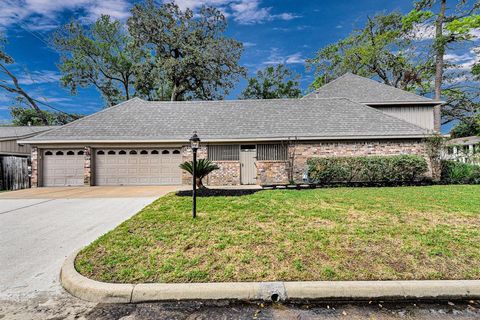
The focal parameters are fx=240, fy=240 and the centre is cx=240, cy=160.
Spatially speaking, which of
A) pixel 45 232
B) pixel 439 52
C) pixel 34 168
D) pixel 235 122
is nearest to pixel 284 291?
pixel 45 232

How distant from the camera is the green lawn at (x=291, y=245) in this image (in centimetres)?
303

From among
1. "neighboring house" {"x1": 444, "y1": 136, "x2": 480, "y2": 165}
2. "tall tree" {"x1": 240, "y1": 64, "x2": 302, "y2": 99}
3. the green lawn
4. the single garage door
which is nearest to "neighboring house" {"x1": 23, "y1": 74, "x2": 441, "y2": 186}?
the single garage door

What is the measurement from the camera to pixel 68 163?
42.0 feet

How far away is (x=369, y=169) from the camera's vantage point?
1072cm

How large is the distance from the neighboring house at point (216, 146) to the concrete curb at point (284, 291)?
9.80 meters

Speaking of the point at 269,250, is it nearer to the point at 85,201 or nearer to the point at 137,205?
the point at 137,205

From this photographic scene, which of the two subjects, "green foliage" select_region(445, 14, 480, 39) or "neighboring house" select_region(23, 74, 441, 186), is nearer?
"neighboring house" select_region(23, 74, 441, 186)

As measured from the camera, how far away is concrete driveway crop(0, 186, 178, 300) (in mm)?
3082

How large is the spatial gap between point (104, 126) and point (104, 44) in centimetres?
1749

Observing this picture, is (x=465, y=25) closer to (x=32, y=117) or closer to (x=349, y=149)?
(x=349, y=149)

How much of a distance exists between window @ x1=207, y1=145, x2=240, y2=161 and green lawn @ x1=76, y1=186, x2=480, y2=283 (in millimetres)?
6868

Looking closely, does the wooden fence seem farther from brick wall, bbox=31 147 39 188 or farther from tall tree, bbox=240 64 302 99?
tall tree, bbox=240 64 302 99

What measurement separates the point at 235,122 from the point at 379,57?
60.3 feet

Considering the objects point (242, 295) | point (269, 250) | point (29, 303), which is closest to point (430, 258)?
point (269, 250)
